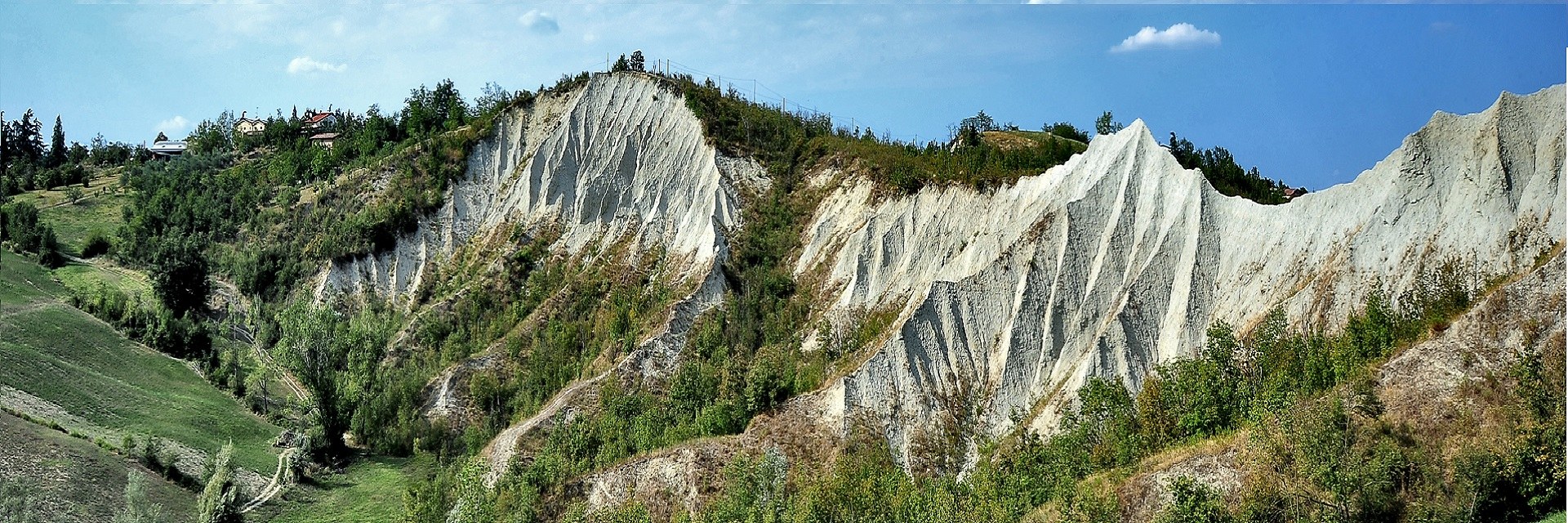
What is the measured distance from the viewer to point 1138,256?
1738 inches

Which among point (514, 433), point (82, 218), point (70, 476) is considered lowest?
point (514, 433)

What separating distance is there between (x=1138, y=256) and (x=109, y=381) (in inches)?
1885

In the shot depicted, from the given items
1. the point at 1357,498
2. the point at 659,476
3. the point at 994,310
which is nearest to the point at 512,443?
the point at 659,476

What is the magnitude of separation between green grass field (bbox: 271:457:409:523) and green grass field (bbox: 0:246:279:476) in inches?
110

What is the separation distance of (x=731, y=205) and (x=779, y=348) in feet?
39.3

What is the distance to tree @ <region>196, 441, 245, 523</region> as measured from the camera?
4416cm

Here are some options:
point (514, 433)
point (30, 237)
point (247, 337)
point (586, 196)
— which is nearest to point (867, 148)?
point (586, 196)

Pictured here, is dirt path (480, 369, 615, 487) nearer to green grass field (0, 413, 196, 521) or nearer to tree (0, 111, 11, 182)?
green grass field (0, 413, 196, 521)

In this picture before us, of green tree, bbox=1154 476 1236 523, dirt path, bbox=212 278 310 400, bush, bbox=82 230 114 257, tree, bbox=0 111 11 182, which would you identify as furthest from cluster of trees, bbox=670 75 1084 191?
tree, bbox=0 111 11 182

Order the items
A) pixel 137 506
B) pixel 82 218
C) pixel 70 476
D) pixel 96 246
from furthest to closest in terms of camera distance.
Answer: pixel 82 218 < pixel 96 246 < pixel 70 476 < pixel 137 506

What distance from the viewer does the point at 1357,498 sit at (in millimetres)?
30750

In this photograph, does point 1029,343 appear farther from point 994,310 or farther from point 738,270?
point 738,270

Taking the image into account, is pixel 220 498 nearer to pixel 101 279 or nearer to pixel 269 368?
pixel 269 368

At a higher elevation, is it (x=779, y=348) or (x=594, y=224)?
(x=594, y=224)
